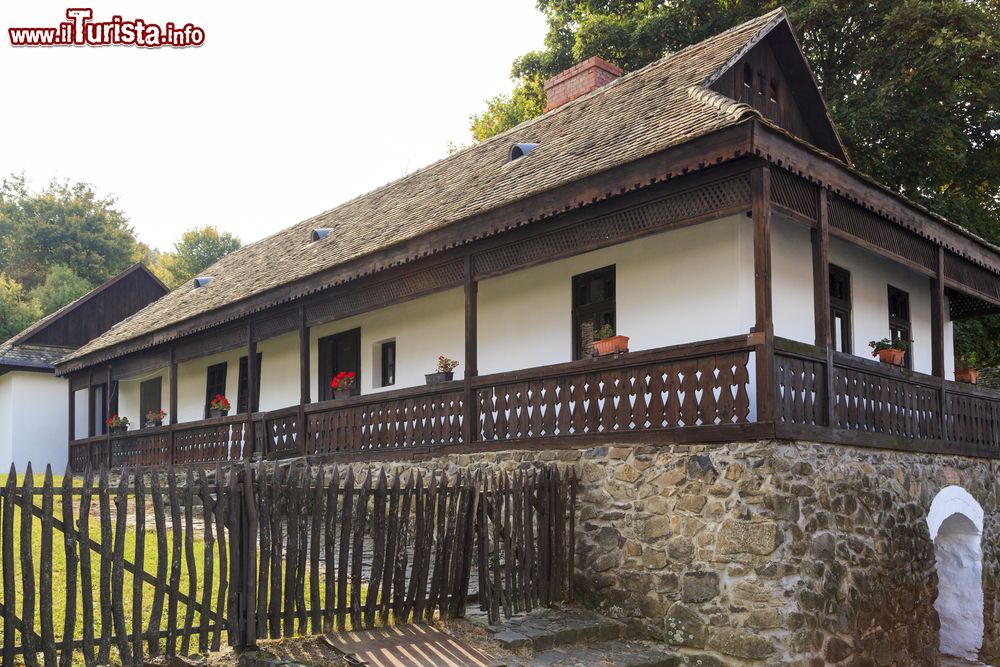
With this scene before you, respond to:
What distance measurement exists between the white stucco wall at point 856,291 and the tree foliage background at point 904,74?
20.6ft

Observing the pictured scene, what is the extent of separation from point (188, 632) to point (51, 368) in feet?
67.9

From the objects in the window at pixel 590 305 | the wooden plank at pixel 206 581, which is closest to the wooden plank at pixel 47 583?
the wooden plank at pixel 206 581

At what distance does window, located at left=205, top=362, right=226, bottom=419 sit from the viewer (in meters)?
21.1

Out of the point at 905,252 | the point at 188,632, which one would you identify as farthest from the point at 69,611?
the point at 905,252

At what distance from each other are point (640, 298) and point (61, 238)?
4176cm

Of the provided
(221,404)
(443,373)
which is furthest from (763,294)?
(221,404)

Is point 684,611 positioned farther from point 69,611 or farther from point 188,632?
point 69,611

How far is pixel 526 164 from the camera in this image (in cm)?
1372

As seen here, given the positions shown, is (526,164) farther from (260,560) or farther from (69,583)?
(69,583)

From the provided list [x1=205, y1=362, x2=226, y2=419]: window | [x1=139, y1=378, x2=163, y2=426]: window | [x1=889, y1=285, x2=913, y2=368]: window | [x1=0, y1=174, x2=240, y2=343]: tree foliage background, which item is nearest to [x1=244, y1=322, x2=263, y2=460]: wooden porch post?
[x1=205, y1=362, x2=226, y2=419]: window

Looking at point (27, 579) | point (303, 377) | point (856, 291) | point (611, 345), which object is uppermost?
point (856, 291)

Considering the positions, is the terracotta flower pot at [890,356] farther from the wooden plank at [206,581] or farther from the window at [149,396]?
the window at [149,396]

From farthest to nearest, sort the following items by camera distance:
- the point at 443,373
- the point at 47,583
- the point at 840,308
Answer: the point at 443,373 → the point at 840,308 → the point at 47,583

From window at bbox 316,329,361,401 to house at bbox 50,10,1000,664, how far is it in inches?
3.3
